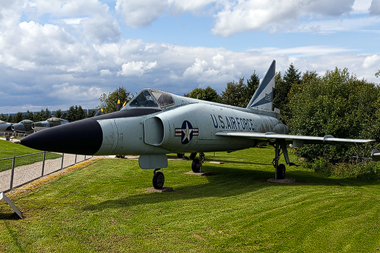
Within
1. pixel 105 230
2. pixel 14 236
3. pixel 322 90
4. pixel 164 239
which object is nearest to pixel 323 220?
pixel 164 239

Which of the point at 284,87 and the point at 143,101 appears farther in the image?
the point at 284,87

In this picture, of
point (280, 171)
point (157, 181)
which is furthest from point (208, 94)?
point (157, 181)

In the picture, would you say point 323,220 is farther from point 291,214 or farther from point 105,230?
point 105,230

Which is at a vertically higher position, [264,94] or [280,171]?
[264,94]

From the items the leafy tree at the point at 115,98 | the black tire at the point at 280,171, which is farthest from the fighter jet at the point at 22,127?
the black tire at the point at 280,171

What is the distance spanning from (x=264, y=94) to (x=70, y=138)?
43.4 ft

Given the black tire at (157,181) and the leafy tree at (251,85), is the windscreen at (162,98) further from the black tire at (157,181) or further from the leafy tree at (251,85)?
the leafy tree at (251,85)

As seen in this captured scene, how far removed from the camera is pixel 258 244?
562 cm

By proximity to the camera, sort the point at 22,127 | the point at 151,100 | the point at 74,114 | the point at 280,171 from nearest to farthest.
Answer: the point at 151,100 < the point at 280,171 < the point at 22,127 < the point at 74,114

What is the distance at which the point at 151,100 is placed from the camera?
10.5 meters

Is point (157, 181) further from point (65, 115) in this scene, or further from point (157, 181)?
point (65, 115)

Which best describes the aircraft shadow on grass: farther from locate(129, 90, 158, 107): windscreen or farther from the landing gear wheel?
locate(129, 90, 158, 107): windscreen

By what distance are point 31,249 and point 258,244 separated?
3.99 m

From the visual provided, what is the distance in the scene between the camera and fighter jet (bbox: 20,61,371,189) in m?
7.95
